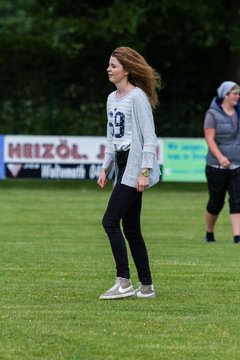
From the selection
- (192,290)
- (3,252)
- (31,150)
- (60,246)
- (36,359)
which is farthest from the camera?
(31,150)

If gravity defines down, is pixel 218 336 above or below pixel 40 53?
below

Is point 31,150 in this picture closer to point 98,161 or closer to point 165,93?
point 98,161

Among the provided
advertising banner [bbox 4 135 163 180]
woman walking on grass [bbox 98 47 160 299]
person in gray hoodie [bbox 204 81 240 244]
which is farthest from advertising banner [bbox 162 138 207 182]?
woman walking on grass [bbox 98 47 160 299]

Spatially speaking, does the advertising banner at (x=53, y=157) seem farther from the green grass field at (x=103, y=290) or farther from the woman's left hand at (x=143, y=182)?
the woman's left hand at (x=143, y=182)

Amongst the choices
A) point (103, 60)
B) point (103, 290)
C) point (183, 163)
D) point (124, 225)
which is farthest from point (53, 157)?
point (124, 225)

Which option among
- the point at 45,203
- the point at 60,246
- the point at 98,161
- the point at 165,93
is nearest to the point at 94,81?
the point at 165,93

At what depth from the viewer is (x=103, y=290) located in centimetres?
897

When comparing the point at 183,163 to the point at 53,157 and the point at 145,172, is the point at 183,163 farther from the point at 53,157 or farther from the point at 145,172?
the point at 145,172

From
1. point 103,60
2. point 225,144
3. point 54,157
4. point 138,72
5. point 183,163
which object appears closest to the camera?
point 138,72

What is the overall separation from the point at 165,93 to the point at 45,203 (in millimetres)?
10033

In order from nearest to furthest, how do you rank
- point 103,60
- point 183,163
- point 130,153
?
point 130,153
point 183,163
point 103,60

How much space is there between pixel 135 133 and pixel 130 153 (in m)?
0.16

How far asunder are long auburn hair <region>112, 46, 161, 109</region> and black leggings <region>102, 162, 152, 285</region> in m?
0.64

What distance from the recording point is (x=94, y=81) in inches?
1177
